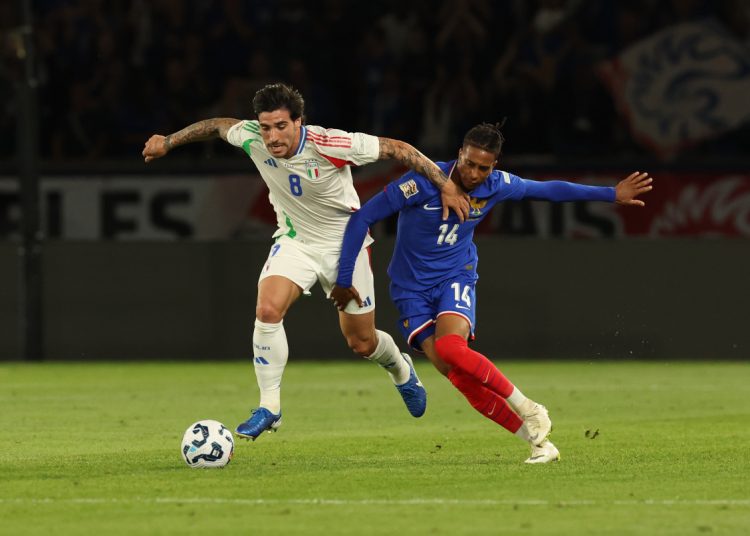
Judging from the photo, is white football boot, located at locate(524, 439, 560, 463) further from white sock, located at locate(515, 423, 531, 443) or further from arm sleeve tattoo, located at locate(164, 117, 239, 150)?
arm sleeve tattoo, located at locate(164, 117, 239, 150)

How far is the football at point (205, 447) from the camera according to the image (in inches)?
321

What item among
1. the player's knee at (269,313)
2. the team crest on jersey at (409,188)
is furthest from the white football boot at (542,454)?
the player's knee at (269,313)

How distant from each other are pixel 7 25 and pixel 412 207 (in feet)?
40.9

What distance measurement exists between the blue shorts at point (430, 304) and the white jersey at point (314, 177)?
1.88 ft

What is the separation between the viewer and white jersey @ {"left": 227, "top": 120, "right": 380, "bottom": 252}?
9.12 m

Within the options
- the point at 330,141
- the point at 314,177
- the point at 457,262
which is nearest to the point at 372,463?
the point at 457,262

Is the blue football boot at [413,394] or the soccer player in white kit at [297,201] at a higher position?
the soccer player in white kit at [297,201]

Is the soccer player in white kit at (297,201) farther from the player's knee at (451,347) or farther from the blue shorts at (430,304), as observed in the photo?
the player's knee at (451,347)

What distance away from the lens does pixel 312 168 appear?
918 centimetres

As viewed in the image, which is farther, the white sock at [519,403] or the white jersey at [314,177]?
the white jersey at [314,177]

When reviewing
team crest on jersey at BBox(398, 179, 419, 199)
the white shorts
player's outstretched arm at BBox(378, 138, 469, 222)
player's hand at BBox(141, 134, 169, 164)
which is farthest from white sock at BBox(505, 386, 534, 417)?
player's hand at BBox(141, 134, 169, 164)

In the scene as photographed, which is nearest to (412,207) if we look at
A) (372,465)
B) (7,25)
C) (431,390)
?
(372,465)

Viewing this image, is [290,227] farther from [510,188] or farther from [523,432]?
[523,432]

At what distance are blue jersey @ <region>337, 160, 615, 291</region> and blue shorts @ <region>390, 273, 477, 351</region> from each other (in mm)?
38
